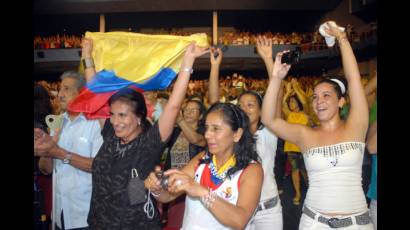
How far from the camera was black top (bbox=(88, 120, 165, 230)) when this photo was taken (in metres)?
2.66

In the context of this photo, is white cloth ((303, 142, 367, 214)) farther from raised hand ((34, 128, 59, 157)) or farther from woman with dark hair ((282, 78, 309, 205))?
woman with dark hair ((282, 78, 309, 205))

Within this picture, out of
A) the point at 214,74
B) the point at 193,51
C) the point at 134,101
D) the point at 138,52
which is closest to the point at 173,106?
the point at 134,101

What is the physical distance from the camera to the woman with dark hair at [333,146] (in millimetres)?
2977

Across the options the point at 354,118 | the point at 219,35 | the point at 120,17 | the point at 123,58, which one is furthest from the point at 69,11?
the point at 354,118

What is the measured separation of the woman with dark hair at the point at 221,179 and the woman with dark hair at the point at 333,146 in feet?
1.89

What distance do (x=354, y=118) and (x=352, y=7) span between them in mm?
17730

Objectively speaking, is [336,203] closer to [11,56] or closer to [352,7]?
[11,56]

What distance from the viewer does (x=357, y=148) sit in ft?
10.1

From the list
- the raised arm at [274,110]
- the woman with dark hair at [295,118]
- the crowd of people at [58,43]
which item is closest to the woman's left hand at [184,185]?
the raised arm at [274,110]

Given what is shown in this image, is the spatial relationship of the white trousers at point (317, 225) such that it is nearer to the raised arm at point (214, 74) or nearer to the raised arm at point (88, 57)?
the raised arm at point (214, 74)

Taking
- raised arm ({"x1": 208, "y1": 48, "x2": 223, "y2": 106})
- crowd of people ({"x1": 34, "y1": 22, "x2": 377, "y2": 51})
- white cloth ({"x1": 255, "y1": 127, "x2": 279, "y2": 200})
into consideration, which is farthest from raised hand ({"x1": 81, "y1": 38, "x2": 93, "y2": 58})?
crowd of people ({"x1": 34, "y1": 22, "x2": 377, "y2": 51})

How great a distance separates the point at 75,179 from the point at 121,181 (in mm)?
857

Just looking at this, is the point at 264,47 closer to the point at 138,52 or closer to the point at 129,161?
the point at 138,52

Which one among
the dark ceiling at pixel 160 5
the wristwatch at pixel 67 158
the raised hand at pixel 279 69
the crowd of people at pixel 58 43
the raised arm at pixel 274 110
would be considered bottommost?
the wristwatch at pixel 67 158
